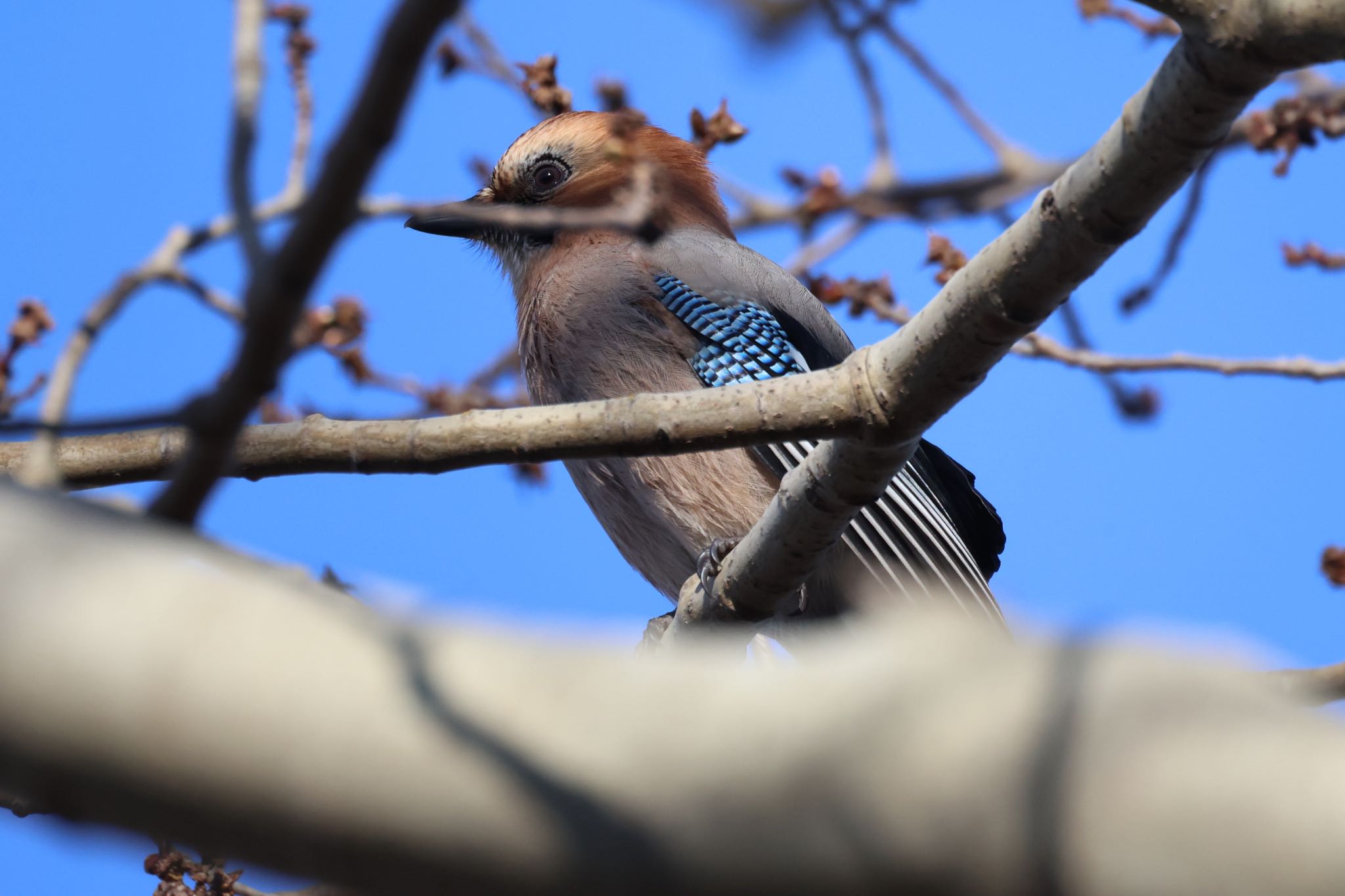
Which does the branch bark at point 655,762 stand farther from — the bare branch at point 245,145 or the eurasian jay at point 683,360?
the eurasian jay at point 683,360

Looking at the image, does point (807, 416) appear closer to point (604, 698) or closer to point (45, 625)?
point (604, 698)

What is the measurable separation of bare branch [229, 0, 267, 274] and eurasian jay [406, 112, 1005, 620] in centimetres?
265

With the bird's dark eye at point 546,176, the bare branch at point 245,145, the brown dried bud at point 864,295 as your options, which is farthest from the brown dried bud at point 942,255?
the bare branch at point 245,145

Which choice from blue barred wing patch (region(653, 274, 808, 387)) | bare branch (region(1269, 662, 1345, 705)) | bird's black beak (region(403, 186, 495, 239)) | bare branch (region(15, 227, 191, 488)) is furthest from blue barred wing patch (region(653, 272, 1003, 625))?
bare branch (region(15, 227, 191, 488))

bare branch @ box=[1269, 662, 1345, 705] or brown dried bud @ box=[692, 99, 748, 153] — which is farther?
brown dried bud @ box=[692, 99, 748, 153]

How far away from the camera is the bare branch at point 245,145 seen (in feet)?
5.58

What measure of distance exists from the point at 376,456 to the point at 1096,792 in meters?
1.90

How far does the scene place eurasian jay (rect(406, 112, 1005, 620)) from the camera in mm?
4664

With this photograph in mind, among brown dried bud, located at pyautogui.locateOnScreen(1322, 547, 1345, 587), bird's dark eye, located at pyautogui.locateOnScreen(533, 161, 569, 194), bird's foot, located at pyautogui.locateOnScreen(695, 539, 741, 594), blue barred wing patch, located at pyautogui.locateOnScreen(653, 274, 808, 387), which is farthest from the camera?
bird's dark eye, located at pyautogui.locateOnScreen(533, 161, 569, 194)

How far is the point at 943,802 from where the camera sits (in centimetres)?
125

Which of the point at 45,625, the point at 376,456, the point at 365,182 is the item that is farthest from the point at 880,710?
the point at 376,456

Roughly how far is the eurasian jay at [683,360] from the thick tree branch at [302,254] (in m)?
2.76

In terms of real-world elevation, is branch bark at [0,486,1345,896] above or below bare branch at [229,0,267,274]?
below

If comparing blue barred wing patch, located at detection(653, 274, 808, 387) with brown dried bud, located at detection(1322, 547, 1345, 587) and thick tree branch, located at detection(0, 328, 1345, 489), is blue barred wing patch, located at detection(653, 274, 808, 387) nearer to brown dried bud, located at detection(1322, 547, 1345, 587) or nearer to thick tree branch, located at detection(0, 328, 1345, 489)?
brown dried bud, located at detection(1322, 547, 1345, 587)
